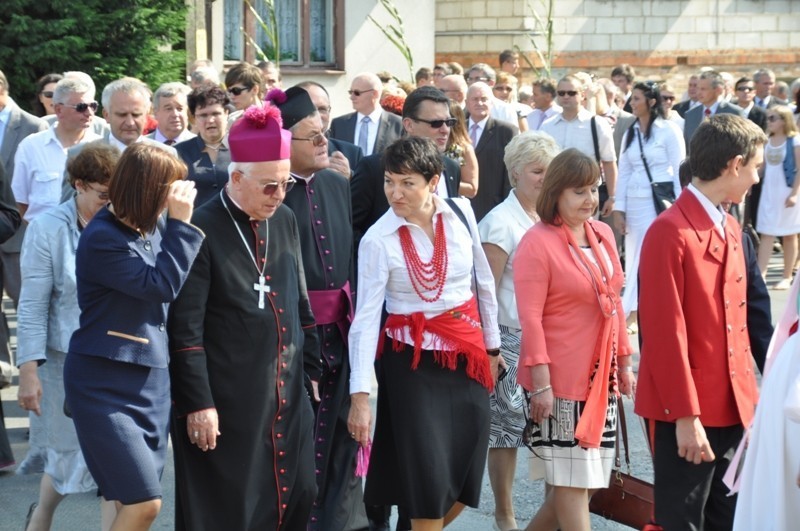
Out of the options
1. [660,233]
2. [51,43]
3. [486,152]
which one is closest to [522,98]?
[51,43]

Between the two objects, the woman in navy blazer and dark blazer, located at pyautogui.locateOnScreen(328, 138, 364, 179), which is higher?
dark blazer, located at pyautogui.locateOnScreen(328, 138, 364, 179)

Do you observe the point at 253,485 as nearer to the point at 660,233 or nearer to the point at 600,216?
the point at 660,233

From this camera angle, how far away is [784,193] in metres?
14.3

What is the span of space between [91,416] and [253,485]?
65 centimetres

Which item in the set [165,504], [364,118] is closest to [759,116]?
[364,118]

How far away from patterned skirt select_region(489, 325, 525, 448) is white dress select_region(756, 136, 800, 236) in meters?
8.56

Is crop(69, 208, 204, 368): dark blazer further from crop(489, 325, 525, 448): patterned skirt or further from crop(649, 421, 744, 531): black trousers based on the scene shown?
crop(489, 325, 525, 448): patterned skirt

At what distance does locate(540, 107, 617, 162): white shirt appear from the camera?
12.0 metres

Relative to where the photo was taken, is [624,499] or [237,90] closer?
[624,499]

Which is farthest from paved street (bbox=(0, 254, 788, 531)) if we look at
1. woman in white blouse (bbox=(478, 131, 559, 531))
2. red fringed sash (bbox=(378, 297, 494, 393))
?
red fringed sash (bbox=(378, 297, 494, 393))

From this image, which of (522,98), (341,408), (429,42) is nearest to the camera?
(341,408)

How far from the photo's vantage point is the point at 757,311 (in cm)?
529

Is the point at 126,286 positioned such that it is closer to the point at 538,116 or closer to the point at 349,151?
the point at 349,151

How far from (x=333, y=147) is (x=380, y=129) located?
3.17 meters
